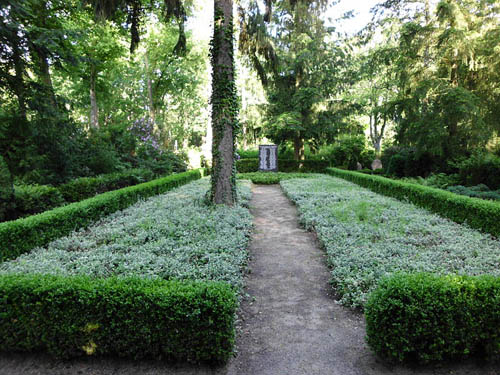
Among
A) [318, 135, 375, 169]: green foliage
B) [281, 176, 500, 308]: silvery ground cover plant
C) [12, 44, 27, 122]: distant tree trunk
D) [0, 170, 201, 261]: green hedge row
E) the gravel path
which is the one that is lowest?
the gravel path

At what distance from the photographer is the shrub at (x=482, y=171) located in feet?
35.4

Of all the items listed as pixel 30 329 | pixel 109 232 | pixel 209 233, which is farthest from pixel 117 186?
pixel 30 329

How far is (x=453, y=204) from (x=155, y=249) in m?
→ 6.87

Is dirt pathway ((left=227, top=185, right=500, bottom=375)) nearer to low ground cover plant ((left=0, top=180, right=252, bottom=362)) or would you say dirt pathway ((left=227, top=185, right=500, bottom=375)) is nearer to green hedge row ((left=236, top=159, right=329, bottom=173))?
low ground cover plant ((left=0, top=180, right=252, bottom=362))

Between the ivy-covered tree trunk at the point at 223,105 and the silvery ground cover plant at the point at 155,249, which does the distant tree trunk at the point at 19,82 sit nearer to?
the silvery ground cover plant at the point at 155,249

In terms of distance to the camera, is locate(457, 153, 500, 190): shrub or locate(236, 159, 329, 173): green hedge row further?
locate(236, 159, 329, 173): green hedge row

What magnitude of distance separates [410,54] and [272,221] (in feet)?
37.6

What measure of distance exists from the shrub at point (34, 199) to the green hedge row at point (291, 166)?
14942mm

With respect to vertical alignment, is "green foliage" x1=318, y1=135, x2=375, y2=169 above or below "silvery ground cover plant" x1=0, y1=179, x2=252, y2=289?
above

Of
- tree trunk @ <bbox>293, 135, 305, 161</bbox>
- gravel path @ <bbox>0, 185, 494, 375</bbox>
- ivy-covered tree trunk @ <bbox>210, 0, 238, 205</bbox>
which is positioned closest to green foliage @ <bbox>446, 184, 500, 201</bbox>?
gravel path @ <bbox>0, 185, 494, 375</bbox>

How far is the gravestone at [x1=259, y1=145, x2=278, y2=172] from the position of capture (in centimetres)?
2128

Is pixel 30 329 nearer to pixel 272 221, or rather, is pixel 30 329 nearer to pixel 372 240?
pixel 372 240

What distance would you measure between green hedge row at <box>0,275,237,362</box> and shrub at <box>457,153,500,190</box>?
38.9ft

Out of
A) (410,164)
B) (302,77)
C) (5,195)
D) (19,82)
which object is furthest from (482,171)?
(19,82)
